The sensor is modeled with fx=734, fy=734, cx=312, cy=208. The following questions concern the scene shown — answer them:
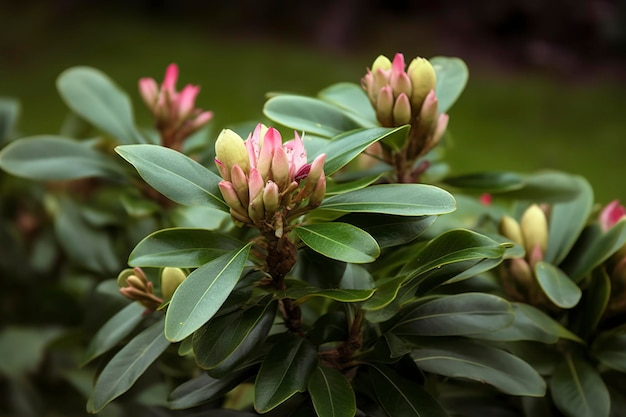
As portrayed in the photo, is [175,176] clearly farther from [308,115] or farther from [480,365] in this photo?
[480,365]

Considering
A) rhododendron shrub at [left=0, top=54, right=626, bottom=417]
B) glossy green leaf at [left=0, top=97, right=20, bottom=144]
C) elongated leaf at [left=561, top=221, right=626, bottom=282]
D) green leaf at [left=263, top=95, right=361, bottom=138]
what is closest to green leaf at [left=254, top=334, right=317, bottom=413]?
rhododendron shrub at [left=0, top=54, right=626, bottom=417]

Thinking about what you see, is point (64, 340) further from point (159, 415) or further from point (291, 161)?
point (291, 161)

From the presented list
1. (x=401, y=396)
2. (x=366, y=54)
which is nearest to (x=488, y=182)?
(x=401, y=396)

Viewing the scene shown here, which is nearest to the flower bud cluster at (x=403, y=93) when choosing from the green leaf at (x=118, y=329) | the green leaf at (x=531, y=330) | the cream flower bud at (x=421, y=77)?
the cream flower bud at (x=421, y=77)

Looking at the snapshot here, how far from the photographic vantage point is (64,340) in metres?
1.06

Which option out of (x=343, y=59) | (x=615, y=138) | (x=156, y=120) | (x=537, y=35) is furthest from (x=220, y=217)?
(x=537, y=35)

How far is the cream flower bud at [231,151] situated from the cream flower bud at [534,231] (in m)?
0.38

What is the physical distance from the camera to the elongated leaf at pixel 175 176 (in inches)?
24.6

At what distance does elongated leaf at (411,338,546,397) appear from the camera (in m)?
0.69

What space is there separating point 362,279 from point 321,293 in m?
0.11

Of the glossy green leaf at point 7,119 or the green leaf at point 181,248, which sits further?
the glossy green leaf at point 7,119

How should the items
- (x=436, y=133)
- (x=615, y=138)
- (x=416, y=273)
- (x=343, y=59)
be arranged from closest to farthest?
1. (x=416, y=273)
2. (x=436, y=133)
3. (x=615, y=138)
4. (x=343, y=59)

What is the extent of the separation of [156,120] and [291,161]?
1.45ft

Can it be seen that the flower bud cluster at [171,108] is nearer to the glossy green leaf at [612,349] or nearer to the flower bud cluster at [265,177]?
the flower bud cluster at [265,177]
